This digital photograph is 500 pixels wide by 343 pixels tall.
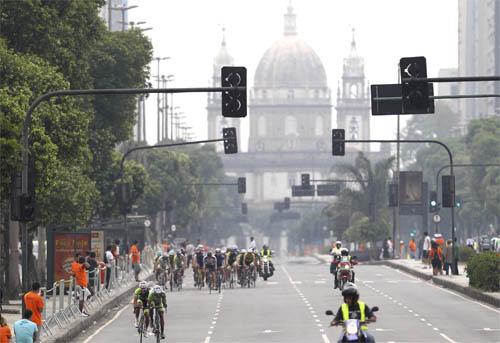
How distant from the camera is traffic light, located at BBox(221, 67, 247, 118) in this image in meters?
39.9

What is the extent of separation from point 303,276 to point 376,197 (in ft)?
160

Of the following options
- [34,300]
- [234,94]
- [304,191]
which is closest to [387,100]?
[234,94]

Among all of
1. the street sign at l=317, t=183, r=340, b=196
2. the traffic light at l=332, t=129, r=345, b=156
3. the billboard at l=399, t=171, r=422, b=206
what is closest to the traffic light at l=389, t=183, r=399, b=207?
the billboard at l=399, t=171, r=422, b=206

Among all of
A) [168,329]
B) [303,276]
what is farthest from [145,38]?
[168,329]

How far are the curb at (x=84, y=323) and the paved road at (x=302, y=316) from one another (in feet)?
1.01

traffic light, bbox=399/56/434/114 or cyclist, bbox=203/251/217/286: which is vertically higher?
traffic light, bbox=399/56/434/114

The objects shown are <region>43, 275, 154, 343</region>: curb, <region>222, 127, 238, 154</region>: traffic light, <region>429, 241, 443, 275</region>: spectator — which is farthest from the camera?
<region>429, 241, 443, 275</region>: spectator

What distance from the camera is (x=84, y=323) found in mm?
44875

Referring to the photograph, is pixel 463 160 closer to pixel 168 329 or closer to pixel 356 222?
pixel 356 222

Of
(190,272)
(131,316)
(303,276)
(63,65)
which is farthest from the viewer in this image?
(190,272)

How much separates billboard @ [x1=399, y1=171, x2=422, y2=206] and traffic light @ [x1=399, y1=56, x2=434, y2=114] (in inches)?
2454

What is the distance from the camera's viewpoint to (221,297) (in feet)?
196

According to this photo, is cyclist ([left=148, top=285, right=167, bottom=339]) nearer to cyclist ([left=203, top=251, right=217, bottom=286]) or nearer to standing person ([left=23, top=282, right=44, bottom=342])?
standing person ([left=23, top=282, right=44, bottom=342])

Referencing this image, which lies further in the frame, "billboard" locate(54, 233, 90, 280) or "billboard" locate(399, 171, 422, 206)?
"billboard" locate(399, 171, 422, 206)
